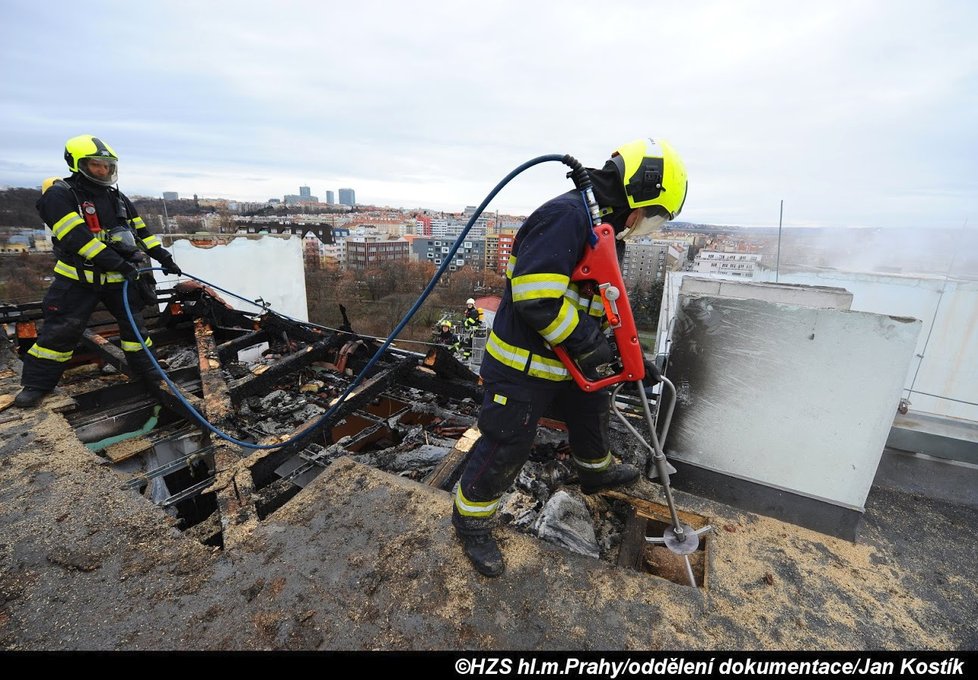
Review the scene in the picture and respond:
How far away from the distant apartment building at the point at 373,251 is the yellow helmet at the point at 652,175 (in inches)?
1907

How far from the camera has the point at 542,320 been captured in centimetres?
179

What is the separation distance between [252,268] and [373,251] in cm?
4334

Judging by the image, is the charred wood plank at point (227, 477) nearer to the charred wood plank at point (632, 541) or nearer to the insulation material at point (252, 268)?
the charred wood plank at point (632, 541)

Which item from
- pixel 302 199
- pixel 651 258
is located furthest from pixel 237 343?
pixel 302 199

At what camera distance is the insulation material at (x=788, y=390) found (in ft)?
7.03

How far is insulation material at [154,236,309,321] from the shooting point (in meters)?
9.81

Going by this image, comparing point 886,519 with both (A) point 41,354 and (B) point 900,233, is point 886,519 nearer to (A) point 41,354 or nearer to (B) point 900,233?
(A) point 41,354

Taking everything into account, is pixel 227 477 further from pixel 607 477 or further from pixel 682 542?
pixel 682 542

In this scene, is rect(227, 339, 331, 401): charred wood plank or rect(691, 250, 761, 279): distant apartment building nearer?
rect(227, 339, 331, 401): charred wood plank

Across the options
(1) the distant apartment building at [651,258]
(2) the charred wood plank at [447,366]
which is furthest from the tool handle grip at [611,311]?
(1) the distant apartment building at [651,258]

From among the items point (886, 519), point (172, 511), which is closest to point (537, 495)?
point (886, 519)

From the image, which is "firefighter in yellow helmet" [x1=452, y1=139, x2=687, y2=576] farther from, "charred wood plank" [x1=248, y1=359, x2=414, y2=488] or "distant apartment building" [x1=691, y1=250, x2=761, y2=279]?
"distant apartment building" [x1=691, y1=250, x2=761, y2=279]

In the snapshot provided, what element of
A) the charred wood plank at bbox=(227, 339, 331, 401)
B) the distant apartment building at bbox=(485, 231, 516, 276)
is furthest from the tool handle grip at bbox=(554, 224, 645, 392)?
the distant apartment building at bbox=(485, 231, 516, 276)

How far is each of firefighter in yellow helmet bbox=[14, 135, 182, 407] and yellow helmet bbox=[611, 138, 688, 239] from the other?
3607 mm
